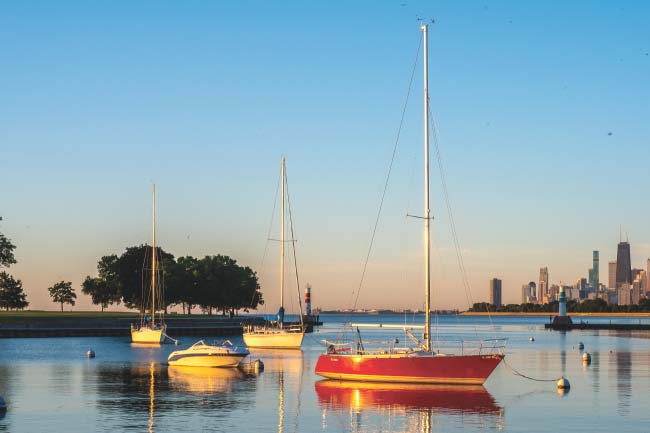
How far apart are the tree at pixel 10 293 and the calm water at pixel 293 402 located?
327 feet

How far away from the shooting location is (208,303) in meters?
195

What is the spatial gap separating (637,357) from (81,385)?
2121 inches

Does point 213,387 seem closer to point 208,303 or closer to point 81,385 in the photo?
point 81,385

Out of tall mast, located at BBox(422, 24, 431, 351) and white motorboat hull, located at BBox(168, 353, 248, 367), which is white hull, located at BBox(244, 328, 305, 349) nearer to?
white motorboat hull, located at BBox(168, 353, 248, 367)

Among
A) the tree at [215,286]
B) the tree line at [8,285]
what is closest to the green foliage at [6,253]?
the tree line at [8,285]

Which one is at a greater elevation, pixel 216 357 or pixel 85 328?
pixel 216 357

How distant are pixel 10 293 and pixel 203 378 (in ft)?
429

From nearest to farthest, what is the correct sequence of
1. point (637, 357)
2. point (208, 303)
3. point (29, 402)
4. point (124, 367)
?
point (29, 402) < point (124, 367) < point (637, 357) < point (208, 303)

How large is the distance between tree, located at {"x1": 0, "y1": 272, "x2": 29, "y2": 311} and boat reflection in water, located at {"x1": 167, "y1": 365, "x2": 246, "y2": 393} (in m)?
105

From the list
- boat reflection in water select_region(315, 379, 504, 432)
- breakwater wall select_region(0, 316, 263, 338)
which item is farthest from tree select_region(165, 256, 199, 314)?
boat reflection in water select_region(315, 379, 504, 432)

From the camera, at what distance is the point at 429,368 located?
51188mm

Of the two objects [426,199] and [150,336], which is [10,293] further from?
[426,199]

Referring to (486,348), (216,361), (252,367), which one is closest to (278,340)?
(252,367)

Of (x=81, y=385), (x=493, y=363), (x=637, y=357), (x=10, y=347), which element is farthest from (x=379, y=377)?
(x=10, y=347)
